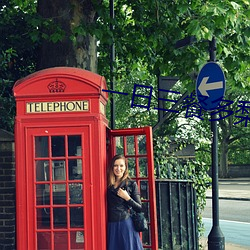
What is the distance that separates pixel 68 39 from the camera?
900 centimetres

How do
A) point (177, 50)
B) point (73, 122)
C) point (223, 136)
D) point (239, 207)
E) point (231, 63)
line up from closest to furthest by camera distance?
point (73, 122), point (231, 63), point (177, 50), point (239, 207), point (223, 136)

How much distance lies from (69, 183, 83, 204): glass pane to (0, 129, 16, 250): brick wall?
5.36 ft

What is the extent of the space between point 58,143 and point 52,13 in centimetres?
351

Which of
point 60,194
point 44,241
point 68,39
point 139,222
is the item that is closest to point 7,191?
point 44,241

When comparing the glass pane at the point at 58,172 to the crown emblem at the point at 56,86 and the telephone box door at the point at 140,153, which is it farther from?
the telephone box door at the point at 140,153

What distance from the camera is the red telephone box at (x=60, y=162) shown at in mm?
6211

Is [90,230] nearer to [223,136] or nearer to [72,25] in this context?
[72,25]

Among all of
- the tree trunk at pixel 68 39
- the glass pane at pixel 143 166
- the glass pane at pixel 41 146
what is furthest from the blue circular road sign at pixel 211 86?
the glass pane at pixel 41 146

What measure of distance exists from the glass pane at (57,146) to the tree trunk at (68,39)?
9.46ft

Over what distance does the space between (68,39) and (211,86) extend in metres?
2.33

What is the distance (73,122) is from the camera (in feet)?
20.4

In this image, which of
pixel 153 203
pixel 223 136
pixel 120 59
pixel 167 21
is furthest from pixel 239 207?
pixel 223 136

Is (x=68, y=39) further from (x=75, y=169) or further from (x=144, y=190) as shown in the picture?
(x=75, y=169)

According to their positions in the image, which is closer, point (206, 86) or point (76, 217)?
point (76, 217)
